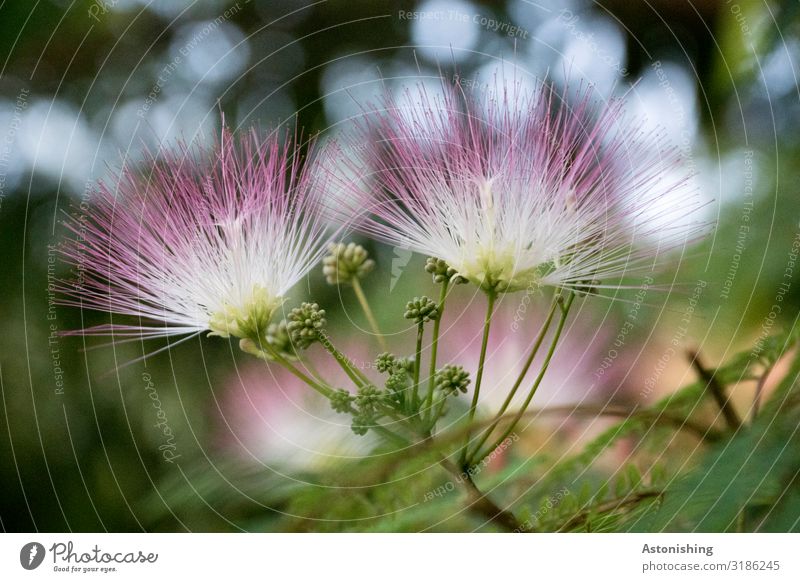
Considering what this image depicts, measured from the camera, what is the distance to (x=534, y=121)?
2.30 ft

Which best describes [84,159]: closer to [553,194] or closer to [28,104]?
[28,104]

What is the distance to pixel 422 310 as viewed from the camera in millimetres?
677

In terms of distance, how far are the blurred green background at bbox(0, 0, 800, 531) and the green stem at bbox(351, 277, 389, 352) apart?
11 millimetres

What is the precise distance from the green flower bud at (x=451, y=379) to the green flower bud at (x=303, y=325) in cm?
12

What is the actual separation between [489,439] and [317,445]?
175 millimetres

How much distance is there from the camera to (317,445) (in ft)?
2.35

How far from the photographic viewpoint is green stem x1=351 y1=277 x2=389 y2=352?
2.30 feet

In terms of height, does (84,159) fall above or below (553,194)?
above

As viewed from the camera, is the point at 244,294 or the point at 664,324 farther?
the point at 664,324

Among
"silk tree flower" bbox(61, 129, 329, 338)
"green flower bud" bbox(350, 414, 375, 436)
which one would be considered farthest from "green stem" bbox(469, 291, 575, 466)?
"silk tree flower" bbox(61, 129, 329, 338)
